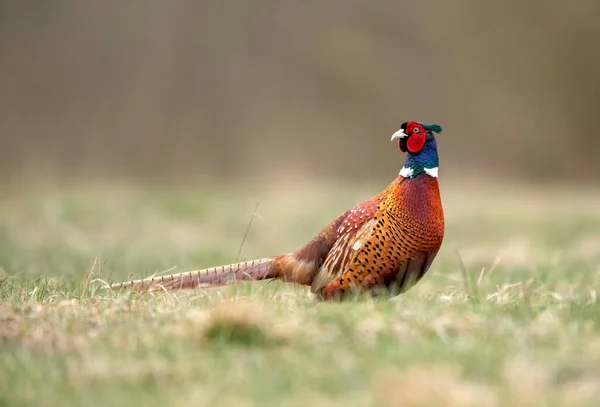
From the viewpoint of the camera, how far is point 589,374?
13.5ft

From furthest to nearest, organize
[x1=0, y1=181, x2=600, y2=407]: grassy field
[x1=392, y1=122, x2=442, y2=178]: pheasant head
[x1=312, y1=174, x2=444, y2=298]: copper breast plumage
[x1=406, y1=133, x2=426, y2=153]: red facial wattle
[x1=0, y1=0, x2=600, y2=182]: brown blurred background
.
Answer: [x1=0, y1=0, x2=600, y2=182]: brown blurred background < [x1=406, y1=133, x2=426, y2=153]: red facial wattle < [x1=392, y1=122, x2=442, y2=178]: pheasant head < [x1=312, y1=174, x2=444, y2=298]: copper breast plumage < [x1=0, y1=181, x2=600, y2=407]: grassy field

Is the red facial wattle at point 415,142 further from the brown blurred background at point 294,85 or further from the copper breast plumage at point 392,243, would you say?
the brown blurred background at point 294,85

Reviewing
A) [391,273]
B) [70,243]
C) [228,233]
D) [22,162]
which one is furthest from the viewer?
[22,162]

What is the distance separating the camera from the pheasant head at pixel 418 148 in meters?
6.36

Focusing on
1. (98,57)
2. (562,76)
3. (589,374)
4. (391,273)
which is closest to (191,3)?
(98,57)

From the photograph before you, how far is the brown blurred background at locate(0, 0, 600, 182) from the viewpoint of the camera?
2914cm

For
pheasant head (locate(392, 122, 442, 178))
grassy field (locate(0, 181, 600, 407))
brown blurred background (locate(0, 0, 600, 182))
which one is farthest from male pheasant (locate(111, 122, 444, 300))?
brown blurred background (locate(0, 0, 600, 182))

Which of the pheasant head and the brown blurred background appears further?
the brown blurred background

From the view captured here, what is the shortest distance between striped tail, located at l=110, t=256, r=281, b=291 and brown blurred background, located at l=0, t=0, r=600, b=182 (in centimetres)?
2102

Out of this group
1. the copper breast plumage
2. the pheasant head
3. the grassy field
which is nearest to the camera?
the grassy field

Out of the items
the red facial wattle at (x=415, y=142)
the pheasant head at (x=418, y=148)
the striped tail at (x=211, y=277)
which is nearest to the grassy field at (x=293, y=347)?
the striped tail at (x=211, y=277)

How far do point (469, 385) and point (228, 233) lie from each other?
398 inches

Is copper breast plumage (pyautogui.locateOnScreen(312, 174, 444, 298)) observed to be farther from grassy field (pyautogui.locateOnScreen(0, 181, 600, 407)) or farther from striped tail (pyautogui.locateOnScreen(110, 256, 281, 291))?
striped tail (pyautogui.locateOnScreen(110, 256, 281, 291))

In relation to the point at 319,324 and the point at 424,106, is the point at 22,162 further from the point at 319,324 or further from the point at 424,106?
the point at 319,324
